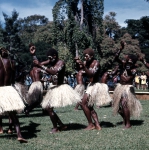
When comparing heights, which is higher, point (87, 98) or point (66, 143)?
point (87, 98)

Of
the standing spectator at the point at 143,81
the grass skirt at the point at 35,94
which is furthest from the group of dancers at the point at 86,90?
the standing spectator at the point at 143,81

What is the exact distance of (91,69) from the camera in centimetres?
627

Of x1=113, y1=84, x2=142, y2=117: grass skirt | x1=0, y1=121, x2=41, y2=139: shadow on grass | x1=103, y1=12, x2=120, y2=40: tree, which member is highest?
x1=103, y1=12, x2=120, y2=40: tree

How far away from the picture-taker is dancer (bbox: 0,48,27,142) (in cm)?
502

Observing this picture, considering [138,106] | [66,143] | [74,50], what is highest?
[74,50]

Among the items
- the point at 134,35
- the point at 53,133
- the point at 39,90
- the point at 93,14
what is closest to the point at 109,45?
the point at 93,14

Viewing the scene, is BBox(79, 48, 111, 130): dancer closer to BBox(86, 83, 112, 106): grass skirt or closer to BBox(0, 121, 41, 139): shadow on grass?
BBox(86, 83, 112, 106): grass skirt

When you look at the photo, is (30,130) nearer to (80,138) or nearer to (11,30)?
(80,138)

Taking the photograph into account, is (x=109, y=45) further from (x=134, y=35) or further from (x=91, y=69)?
(x=91, y=69)

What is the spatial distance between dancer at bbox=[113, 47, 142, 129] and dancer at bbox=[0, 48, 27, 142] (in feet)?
7.79

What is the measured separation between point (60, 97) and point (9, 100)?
1.19 meters

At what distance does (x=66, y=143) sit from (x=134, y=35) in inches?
2146

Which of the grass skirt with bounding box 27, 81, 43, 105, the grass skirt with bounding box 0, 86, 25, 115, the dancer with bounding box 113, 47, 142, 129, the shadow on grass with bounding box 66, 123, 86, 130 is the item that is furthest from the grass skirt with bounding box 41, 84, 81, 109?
the grass skirt with bounding box 27, 81, 43, 105

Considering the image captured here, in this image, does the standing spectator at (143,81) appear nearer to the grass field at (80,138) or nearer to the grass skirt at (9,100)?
the grass field at (80,138)
